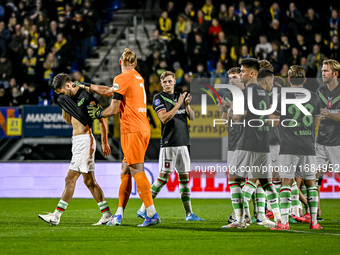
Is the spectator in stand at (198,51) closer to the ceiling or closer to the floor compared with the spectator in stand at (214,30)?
closer to the floor

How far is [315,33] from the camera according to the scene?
1777 centimetres

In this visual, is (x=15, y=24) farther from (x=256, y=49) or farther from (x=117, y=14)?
(x=256, y=49)

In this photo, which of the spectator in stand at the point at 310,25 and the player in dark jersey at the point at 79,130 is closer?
the player in dark jersey at the point at 79,130

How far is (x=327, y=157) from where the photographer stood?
901 cm

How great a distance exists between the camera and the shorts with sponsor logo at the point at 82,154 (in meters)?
7.93

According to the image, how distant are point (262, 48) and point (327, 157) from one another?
8.78 m

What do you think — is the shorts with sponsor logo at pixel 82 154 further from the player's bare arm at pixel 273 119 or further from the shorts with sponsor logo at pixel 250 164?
the player's bare arm at pixel 273 119

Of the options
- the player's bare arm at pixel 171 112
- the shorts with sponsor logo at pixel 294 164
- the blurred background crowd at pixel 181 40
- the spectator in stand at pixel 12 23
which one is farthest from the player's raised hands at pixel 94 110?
the spectator in stand at pixel 12 23

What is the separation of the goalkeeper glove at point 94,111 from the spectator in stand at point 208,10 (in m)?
11.9

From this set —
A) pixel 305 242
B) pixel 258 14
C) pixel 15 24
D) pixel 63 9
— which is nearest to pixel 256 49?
pixel 258 14

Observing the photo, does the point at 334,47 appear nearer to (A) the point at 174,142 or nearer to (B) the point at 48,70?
(B) the point at 48,70

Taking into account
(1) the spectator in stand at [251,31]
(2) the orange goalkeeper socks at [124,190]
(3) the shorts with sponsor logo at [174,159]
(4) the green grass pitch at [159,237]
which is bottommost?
(4) the green grass pitch at [159,237]

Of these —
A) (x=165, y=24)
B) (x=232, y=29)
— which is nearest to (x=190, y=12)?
(x=165, y=24)

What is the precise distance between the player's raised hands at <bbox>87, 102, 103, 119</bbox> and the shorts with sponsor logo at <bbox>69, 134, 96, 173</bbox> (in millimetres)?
387
